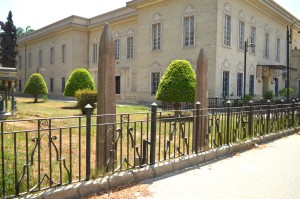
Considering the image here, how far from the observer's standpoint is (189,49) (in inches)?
784

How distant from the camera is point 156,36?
22266 millimetres

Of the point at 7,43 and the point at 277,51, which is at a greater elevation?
the point at 7,43

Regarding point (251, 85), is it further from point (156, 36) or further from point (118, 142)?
point (118, 142)

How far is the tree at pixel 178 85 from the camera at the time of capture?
13.1 m

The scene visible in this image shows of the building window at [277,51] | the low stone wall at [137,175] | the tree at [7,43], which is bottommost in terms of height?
the low stone wall at [137,175]

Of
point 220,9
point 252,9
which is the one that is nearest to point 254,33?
point 252,9

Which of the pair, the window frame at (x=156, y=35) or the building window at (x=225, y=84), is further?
the window frame at (x=156, y=35)

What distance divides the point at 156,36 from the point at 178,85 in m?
10.1

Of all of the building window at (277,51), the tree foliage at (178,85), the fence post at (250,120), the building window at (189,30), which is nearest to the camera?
the fence post at (250,120)

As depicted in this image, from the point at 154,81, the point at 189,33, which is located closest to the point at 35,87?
the point at 154,81

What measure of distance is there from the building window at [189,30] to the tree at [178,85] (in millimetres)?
6910

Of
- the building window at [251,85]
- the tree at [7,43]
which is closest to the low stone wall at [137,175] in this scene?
the building window at [251,85]

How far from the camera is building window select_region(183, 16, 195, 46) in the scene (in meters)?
19.8

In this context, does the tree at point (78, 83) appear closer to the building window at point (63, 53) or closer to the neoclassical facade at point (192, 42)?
the neoclassical facade at point (192, 42)
